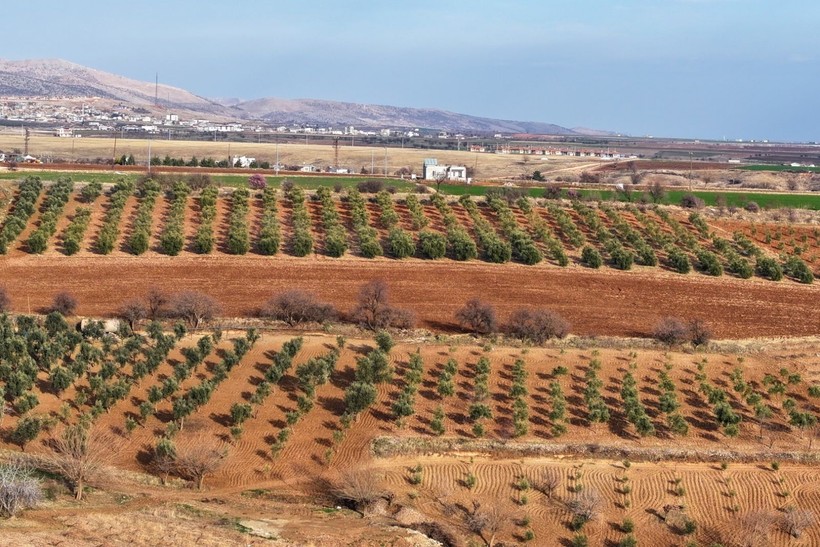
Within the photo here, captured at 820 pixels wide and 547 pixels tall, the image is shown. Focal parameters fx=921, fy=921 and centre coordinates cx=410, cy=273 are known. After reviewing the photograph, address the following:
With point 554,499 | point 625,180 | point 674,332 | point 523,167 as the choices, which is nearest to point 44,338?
point 554,499

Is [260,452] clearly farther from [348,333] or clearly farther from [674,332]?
[674,332]

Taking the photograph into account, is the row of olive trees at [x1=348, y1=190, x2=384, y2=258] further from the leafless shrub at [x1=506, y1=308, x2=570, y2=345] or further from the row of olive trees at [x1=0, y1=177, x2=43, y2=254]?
the row of olive trees at [x1=0, y1=177, x2=43, y2=254]

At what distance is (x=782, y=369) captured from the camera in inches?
1182

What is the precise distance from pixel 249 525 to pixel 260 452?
549 centimetres

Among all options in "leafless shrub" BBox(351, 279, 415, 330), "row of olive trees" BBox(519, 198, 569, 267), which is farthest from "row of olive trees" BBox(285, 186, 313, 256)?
"row of olive trees" BBox(519, 198, 569, 267)

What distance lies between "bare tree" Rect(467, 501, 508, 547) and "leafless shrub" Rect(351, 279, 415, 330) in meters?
14.3

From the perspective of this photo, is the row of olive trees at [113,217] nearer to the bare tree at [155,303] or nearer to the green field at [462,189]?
the green field at [462,189]

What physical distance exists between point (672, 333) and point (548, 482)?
509 inches

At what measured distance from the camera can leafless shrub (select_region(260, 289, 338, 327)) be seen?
3441 cm

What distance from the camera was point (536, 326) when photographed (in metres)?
32.5

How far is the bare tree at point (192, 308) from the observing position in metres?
33.9

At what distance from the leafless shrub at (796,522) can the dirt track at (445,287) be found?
1503cm

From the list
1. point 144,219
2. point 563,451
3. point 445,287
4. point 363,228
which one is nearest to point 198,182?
point 144,219

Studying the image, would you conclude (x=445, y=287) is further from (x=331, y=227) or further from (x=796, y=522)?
(x=796, y=522)
